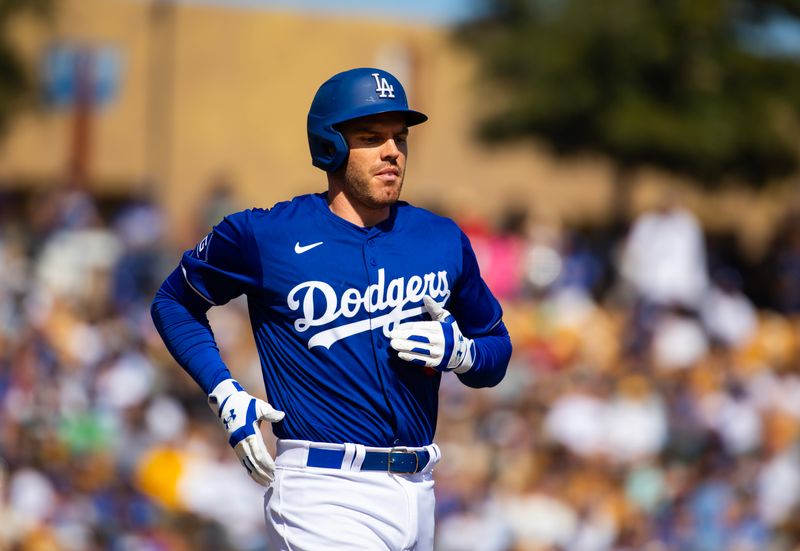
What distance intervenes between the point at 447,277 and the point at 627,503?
7.05 m

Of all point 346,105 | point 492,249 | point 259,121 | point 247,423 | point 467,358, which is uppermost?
point 346,105

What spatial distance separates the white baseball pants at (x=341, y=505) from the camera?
455cm

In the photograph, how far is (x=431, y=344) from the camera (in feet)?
15.0

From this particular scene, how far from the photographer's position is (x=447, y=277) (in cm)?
485

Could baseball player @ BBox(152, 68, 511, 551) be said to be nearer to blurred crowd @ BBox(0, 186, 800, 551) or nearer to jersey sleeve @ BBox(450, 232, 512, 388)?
jersey sleeve @ BBox(450, 232, 512, 388)

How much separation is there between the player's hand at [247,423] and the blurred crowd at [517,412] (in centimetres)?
640

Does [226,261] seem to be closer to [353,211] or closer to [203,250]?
[203,250]

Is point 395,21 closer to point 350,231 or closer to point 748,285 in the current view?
point 748,285

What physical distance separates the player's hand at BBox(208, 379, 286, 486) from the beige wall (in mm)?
20174

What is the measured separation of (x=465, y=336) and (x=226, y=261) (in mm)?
906

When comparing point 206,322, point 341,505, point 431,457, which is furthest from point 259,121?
point 341,505

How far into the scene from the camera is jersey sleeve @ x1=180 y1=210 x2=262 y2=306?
4.73 m

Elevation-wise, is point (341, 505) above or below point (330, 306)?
below

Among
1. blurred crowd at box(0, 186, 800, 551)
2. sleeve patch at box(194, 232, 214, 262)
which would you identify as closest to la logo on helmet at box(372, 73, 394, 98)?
sleeve patch at box(194, 232, 214, 262)
